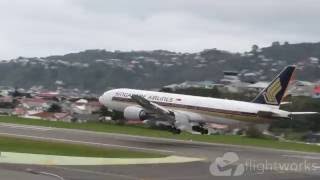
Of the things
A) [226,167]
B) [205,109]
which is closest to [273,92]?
[205,109]

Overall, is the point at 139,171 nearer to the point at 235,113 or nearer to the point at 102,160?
the point at 102,160

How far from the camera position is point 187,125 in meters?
57.2

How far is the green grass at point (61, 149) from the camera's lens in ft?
119

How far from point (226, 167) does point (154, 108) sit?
2535 cm

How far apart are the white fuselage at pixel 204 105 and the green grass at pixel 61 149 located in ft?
54.9

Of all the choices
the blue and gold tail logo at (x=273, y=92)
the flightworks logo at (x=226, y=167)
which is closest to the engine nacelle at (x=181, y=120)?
the blue and gold tail logo at (x=273, y=92)

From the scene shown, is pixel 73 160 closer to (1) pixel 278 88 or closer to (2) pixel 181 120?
(2) pixel 181 120

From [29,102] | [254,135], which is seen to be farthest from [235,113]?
[29,102]

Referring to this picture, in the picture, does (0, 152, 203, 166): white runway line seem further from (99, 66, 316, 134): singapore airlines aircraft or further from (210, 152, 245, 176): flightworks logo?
(99, 66, 316, 134): singapore airlines aircraft

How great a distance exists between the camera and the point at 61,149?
1526 inches

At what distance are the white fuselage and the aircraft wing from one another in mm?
1848

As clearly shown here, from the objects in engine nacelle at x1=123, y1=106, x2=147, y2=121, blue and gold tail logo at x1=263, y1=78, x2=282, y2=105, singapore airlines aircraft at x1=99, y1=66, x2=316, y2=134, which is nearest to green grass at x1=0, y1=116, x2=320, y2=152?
singapore airlines aircraft at x1=99, y1=66, x2=316, y2=134

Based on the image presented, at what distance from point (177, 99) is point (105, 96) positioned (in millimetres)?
8247

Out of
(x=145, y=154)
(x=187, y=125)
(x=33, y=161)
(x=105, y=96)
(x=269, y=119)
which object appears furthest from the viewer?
(x=105, y=96)
